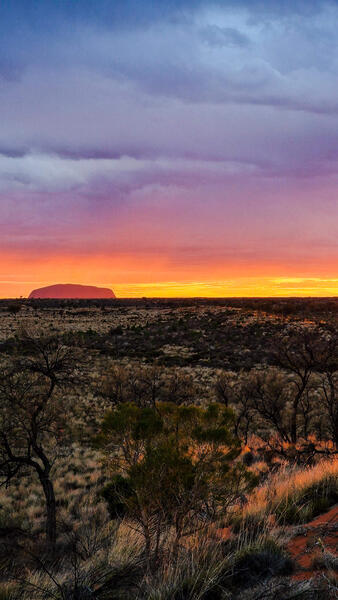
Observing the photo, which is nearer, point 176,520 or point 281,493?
point 176,520

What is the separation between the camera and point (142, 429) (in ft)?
22.0

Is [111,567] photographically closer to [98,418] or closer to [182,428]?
[182,428]

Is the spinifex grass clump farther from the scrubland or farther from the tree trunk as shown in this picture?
the tree trunk

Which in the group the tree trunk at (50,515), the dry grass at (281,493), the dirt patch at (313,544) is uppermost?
the dirt patch at (313,544)

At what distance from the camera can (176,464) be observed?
19.7 feet

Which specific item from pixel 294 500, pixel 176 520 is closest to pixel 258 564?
pixel 176 520

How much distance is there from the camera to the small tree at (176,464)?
5910 millimetres

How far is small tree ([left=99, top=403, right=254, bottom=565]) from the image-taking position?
19.4 ft

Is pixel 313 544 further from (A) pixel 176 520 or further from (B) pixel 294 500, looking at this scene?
(B) pixel 294 500

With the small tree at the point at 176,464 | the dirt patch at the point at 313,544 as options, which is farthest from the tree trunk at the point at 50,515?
the dirt patch at the point at 313,544

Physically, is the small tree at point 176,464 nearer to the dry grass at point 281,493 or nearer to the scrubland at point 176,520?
the scrubland at point 176,520

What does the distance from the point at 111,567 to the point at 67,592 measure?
75 centimetres

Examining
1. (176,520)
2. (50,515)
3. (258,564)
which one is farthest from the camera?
(50,515)

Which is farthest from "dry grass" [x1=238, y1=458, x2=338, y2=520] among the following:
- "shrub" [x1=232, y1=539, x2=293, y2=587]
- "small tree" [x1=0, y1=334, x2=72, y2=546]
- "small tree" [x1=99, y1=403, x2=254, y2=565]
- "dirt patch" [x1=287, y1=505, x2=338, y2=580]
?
"small tree" [x1=0, y1=334, x2=72, y2=546]
